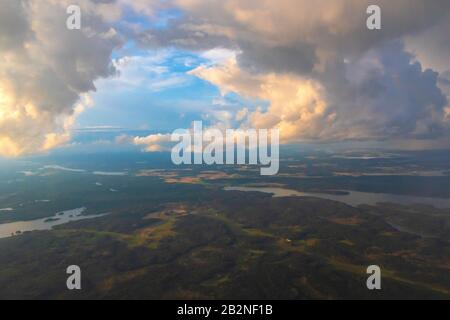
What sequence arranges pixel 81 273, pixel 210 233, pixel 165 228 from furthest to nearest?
1. pixel 165 228
2. pixel 210 233
3. pixel 81 273

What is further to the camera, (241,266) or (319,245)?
(319,245)

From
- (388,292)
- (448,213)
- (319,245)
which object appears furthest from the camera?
(448,213)

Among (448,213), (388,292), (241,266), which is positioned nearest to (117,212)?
(241,266)

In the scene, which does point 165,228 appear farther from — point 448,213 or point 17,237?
point 448,213

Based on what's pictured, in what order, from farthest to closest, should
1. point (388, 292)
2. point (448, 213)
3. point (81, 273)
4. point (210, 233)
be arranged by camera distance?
point (448, 213) < point (210, 233) < point (81, 273) < point (388, 292)
